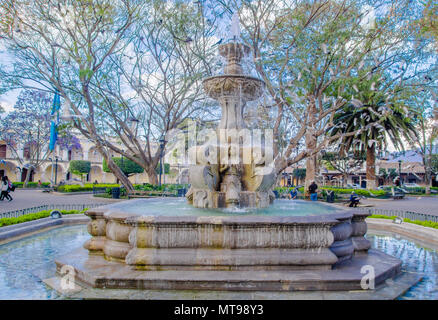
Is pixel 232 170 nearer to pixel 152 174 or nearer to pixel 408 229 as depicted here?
pixel 408 229

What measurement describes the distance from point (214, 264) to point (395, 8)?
549 inches

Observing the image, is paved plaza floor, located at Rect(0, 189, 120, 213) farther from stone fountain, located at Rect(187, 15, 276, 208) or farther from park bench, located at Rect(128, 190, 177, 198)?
stone fountain, located at Rect(187, 15, 276, 208)

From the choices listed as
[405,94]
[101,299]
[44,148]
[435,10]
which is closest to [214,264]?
[101,299]

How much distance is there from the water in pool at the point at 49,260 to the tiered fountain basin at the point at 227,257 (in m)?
0.42

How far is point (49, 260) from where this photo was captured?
538cm

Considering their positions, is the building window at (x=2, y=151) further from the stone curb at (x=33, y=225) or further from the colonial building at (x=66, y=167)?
the stone curb at (x=33, y=225)

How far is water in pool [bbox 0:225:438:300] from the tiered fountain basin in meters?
0.42

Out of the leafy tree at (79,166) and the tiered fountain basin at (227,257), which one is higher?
the leafy tree at (79,166)

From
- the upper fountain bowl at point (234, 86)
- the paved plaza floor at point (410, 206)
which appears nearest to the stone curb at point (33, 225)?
the upper fountain bowl at point (234, 86)

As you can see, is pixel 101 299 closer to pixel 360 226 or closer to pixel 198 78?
pixel 360 226

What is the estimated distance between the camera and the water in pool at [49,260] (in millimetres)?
3926

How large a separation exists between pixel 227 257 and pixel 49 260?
3.20m

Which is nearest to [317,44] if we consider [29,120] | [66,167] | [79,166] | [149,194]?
[149,194]

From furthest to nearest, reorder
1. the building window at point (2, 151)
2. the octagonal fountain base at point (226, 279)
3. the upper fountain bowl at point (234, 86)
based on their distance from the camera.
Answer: the building window at point (2, 151) < the upper fountain bowl at point (234, 86) < the octagonal fountain base at point (226, 279)
